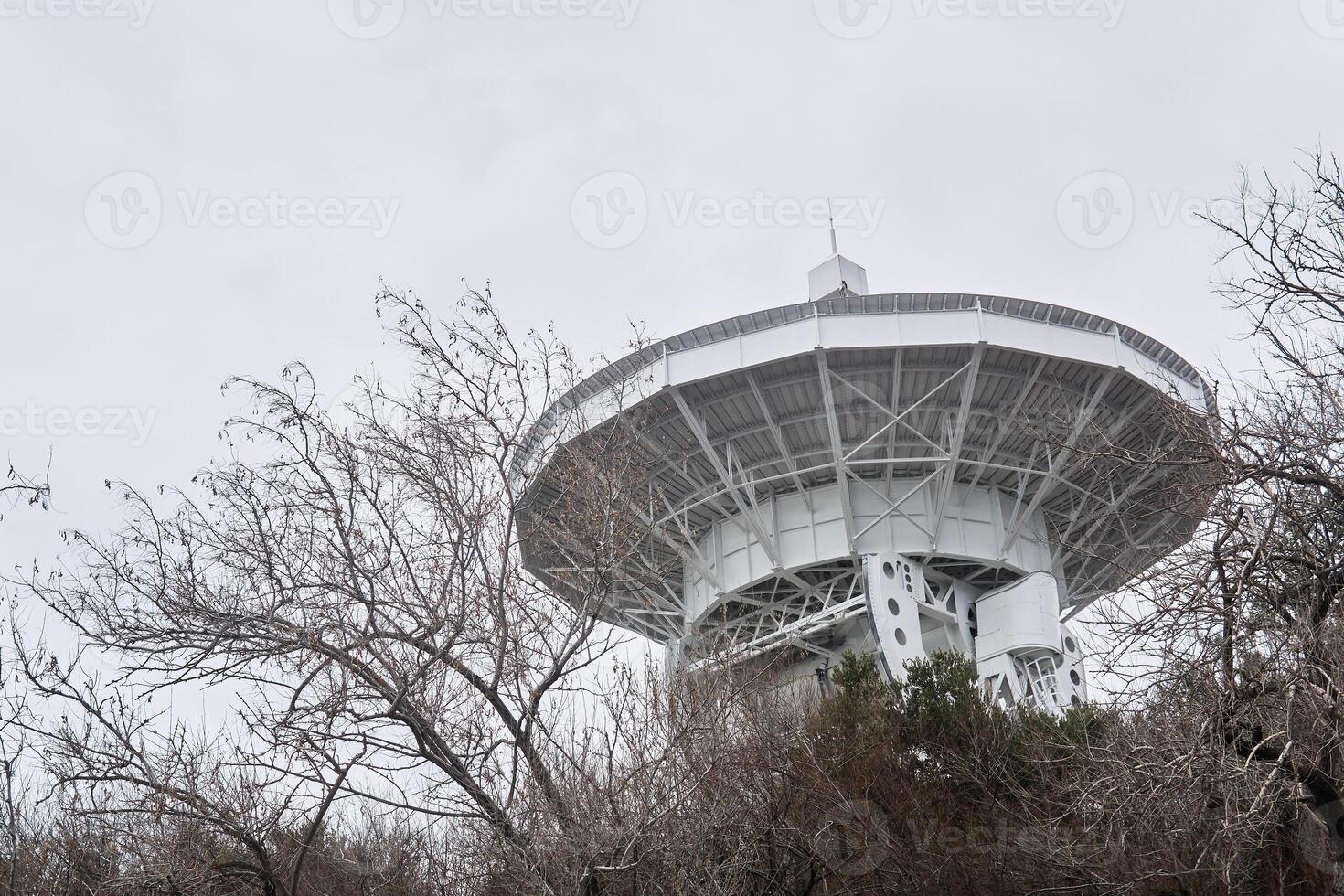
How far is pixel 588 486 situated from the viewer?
490 inches

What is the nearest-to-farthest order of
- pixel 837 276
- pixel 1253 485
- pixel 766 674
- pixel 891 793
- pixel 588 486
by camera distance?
pixel 1253 485 < pixel 588 486 < pixel 891 793 < pixel 766 674 < pixel 837 276

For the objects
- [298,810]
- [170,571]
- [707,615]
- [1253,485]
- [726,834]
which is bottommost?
Result: [726,834]

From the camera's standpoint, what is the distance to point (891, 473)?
2539cm

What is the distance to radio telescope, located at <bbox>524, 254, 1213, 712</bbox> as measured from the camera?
75.2 ft

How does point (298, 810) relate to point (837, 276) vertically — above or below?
below

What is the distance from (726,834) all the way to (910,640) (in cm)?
1208

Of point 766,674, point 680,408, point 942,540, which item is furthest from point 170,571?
point 942,540

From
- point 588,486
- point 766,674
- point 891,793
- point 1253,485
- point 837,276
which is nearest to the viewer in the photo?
point 1253,485

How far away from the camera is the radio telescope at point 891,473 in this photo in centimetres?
2291

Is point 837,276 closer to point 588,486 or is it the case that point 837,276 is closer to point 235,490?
point 588,486

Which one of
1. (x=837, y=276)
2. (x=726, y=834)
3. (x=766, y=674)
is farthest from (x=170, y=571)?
(x=837, y=276)

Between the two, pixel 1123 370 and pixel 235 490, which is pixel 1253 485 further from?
pixel 1123 370

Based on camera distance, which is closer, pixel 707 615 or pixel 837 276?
pixel 707 615

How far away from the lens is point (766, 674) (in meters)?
25.2
